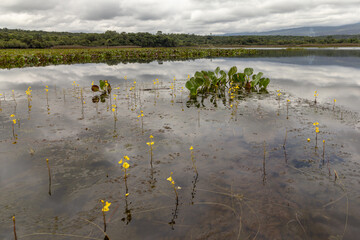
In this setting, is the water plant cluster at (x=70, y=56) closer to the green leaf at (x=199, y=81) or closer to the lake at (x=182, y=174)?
the green leaf at (x=199, y=81)

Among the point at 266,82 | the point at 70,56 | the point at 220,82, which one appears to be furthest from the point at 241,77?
the point at 70,56

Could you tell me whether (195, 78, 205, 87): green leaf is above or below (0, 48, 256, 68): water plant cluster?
below

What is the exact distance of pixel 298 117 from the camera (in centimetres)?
Answer: 827

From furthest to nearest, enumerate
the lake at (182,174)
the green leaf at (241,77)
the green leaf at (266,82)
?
the green leaf at (241,77), the green leaf at (266,82), the lake at (182,174)

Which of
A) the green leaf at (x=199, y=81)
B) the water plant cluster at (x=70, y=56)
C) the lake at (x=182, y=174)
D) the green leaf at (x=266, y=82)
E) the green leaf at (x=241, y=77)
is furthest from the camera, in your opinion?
the water plant cluster at (x=70, y=56)

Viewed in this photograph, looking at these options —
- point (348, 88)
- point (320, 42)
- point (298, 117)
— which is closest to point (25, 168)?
point (298, 117)

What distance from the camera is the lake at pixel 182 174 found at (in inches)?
136

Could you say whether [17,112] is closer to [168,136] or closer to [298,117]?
[168,136]

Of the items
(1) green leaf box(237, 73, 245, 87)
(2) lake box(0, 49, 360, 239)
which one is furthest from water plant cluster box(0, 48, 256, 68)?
(2) lake box(0, 49, 360, 239)

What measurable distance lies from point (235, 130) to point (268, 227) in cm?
388

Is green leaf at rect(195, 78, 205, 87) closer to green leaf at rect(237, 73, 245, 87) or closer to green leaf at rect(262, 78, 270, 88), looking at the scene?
green leaf at rect(237, 73, 245, 87)

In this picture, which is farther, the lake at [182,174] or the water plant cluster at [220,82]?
the water plant cluster at [220,82]

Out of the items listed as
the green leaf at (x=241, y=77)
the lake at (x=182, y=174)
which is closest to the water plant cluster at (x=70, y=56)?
the green leaf at (x=241, y=77)

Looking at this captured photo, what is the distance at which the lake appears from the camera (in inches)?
136
